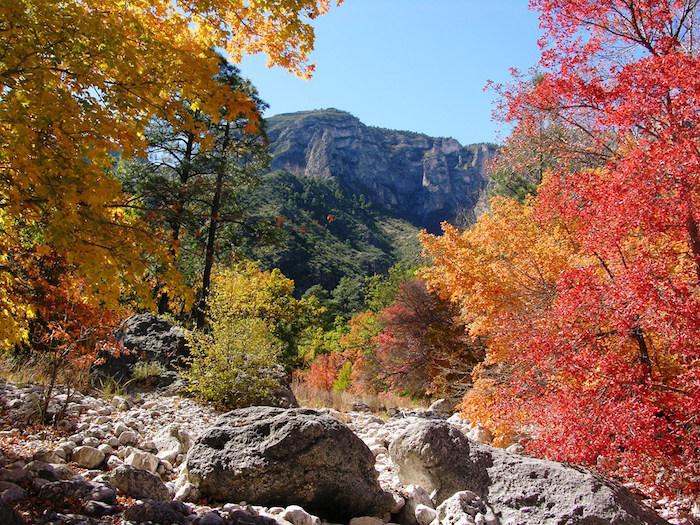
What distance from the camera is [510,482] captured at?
172 inches

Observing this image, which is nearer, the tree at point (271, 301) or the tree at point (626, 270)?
the tree at point (626, 270)

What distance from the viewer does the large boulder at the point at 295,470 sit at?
4.30 meters

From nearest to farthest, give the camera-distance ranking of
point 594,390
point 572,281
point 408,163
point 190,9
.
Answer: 1. point 190,9
2. point 594,390
3. point 572,281
4. point 408,163

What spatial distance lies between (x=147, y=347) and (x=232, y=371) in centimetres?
229

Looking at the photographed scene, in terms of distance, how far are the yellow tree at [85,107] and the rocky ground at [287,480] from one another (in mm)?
1386

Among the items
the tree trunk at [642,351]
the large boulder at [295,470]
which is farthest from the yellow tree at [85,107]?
the tree trunk at [642,351]

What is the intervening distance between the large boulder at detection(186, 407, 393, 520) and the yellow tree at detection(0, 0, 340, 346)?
1.84m

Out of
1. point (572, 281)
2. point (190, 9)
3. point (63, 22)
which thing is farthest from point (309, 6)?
point (572, 281)

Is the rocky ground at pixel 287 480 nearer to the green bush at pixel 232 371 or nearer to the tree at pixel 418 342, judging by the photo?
the green bush at pixel 232 371

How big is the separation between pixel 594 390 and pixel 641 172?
79.9 inches

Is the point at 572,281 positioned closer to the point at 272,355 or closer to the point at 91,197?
the point at 91,197

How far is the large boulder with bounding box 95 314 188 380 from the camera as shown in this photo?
840cm

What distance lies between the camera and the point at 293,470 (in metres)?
4.34

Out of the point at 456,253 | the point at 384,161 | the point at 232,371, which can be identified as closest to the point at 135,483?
the point at 232,371
